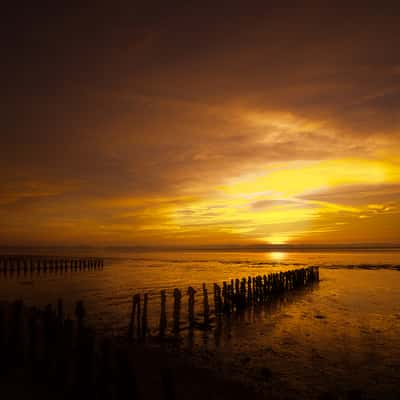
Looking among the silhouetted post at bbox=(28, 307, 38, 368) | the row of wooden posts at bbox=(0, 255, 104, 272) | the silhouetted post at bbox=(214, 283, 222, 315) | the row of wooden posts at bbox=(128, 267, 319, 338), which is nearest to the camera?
the silhouetted post at bbox=(28, 307, 38, 368)

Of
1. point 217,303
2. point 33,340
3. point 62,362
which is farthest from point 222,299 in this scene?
point 62,362

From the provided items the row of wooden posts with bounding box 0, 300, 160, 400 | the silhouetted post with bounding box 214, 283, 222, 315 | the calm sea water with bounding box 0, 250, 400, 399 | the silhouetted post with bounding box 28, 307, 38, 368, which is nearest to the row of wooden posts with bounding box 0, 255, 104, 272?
the calm sea water with bounding box 0, 250, 400, 399

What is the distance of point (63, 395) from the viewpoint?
635cm

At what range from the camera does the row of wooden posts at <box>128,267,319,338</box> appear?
12.5 meters

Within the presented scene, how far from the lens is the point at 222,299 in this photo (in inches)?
814

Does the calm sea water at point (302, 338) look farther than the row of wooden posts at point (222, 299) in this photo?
No

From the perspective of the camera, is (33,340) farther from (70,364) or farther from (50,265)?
(50,265)

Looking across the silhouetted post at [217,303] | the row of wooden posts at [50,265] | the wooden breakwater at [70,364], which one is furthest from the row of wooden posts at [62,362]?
the row of wooden posts at [50,265]

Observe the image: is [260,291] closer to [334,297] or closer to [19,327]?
[334,297]

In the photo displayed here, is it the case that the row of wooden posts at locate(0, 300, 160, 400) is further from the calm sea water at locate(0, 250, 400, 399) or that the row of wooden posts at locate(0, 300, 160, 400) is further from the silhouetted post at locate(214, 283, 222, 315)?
the silhouetted post at locate(214, 283, 222, 315)

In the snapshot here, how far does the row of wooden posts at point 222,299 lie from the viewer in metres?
12.5

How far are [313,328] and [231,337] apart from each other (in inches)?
158

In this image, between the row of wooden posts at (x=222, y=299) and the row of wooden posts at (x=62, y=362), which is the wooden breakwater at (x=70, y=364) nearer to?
the row of wooden posts at (x=62, y=362)

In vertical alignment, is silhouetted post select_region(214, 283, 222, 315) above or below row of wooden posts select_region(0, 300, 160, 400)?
below
